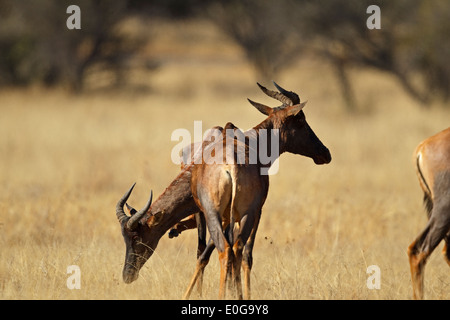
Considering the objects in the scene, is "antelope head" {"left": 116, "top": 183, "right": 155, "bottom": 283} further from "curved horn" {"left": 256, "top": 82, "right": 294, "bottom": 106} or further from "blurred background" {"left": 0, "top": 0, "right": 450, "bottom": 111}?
"blurred background" {"left": 0, "top": 0, "right": 450, "bottom": 111}

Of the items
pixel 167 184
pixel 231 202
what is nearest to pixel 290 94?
pixel 231 202

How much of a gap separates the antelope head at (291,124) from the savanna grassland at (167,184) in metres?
1.11

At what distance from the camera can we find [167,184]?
42.8 ft

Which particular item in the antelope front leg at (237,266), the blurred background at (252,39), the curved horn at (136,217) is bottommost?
the antelope front leg at (237,266)

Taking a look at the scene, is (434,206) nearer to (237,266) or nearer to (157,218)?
(237,266)

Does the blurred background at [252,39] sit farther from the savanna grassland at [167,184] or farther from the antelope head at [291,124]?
the antelope head at [291,124]

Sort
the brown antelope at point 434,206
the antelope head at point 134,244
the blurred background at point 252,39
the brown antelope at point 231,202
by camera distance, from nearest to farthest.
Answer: the brown antelope at point 231,202 < the brown antelope at point 434,206 < the antelope head at point 134,244 < the blurred background at point 252,39

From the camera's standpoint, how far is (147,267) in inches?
269

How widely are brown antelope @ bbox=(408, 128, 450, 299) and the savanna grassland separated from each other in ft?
1.40

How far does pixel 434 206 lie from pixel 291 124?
5.09 ft

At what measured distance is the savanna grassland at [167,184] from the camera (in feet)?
22.5

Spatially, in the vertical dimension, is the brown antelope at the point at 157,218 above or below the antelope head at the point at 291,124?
below

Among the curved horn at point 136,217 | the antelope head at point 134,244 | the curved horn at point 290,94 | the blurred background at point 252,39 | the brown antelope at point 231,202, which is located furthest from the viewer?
the blurred background at point 252,39

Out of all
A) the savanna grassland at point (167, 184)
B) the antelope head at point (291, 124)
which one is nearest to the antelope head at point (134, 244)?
the savanna grassland at point (167, 184)
